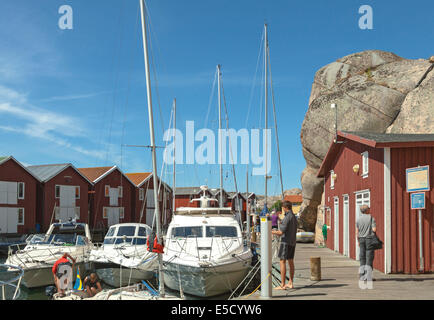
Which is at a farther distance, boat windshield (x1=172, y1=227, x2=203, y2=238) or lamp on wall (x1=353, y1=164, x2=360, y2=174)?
lamp on wall (x1=353, y1=164, x2=360, y2=174)

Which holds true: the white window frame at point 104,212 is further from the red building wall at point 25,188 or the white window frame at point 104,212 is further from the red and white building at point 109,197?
the red building wall at point 25,188

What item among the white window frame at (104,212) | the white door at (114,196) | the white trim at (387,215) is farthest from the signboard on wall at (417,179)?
the white door at (114,196)

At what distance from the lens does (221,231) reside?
666 inches

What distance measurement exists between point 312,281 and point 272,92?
20141 millimetres

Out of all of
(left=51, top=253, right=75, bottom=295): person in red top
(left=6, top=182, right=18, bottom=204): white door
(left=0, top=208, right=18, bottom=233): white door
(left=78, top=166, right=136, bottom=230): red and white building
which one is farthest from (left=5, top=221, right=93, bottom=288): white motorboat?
(left=78, top=166, right=136, bottom=230): red and white building

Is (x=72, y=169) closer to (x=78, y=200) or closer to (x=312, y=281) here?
(x=78, y=200)

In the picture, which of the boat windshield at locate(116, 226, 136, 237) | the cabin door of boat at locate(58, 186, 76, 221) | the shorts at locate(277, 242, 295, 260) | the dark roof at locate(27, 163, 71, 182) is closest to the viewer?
the shorts at locate(277, 242, 295, 260)

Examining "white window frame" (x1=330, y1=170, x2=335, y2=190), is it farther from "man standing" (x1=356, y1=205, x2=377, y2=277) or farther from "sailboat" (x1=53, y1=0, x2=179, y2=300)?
"man standing" (x1=356, y1=205, x2=377, y2=277)

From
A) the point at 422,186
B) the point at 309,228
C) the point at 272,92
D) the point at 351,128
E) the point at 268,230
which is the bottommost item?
the point at 309,228

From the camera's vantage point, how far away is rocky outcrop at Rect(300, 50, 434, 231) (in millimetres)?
31500

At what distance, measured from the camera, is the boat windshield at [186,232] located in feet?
55.2

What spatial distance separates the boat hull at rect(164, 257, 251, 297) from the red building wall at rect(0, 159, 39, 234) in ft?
113

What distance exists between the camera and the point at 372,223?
11.1 m
